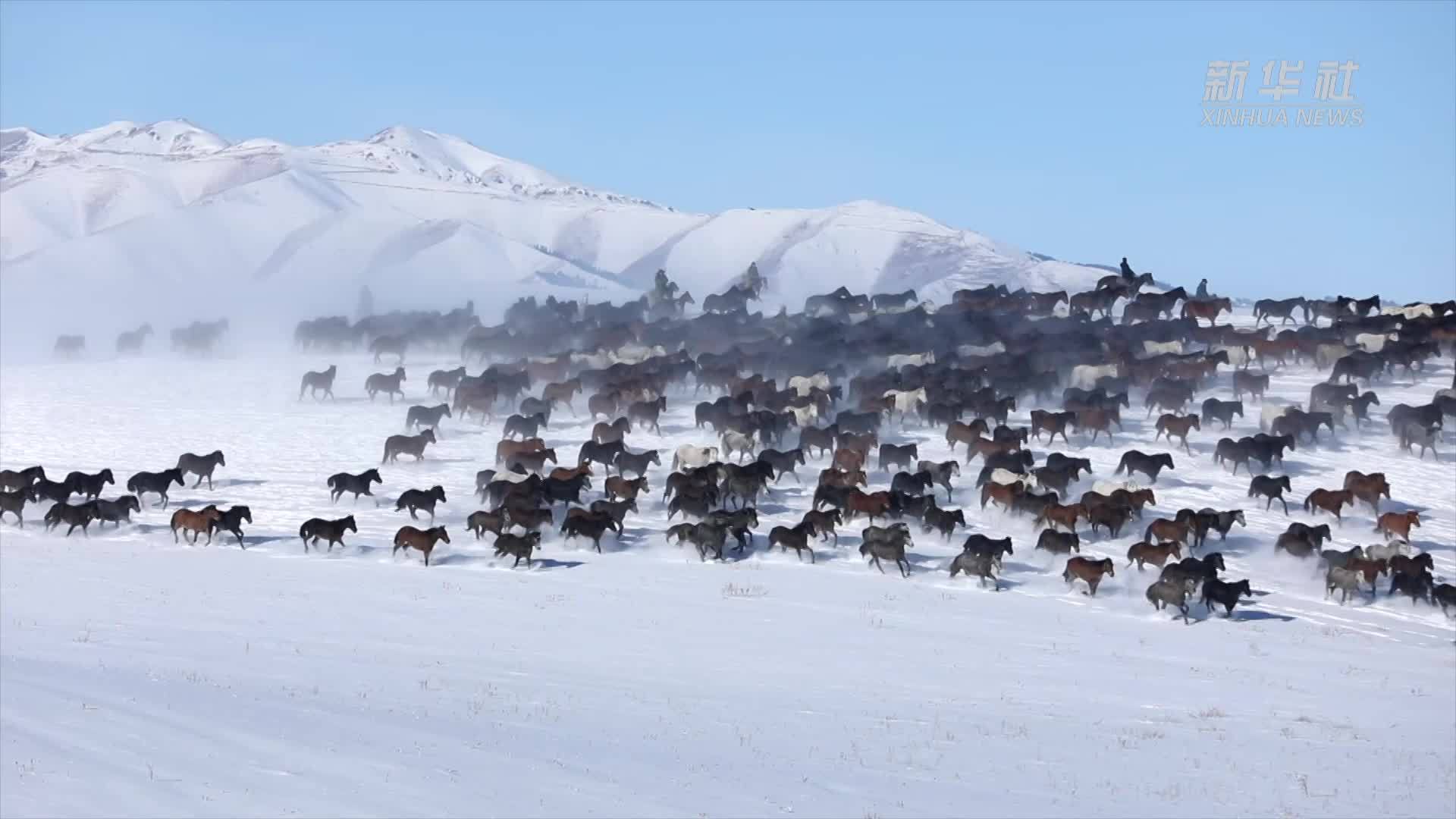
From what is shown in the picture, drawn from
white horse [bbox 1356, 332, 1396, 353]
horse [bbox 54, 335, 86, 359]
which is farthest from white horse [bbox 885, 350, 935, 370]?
horse [bbox 54, 335, 86, 359]

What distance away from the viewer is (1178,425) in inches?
1410

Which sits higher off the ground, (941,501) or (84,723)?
(941,501)

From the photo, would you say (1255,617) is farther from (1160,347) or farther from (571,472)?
(1160,347)

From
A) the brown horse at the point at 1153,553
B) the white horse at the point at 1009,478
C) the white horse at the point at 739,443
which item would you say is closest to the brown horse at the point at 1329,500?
the brown horse at the point at 1153,553

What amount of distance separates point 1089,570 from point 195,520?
17.0 meters

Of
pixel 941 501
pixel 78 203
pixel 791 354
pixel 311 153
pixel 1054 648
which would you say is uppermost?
pixel 311 153

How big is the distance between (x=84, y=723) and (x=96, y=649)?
15.6 ft

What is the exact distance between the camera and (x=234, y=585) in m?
23.1

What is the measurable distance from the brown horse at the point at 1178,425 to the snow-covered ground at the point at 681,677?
3.22 metres

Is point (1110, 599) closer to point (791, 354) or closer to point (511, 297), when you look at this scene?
point (791, 354)

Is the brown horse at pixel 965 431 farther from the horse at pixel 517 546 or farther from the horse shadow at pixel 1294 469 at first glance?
the horse at pixel 517 546

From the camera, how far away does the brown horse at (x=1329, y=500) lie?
30.0 m

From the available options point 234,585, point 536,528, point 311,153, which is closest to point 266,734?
point 234,585

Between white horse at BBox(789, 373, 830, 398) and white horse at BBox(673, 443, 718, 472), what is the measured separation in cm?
783
